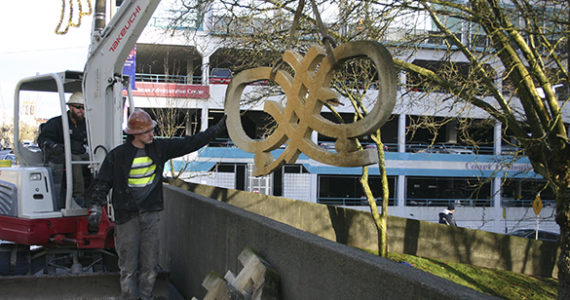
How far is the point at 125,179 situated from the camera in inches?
218

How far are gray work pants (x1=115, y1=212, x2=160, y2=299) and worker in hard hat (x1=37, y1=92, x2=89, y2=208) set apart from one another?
→ 97.6 inches

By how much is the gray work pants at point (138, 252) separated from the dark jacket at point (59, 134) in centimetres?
277

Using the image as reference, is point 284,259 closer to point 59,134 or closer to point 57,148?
point 57,148

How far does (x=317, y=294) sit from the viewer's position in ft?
11.1

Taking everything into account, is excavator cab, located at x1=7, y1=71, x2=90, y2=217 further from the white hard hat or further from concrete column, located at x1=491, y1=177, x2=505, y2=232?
concrete column, located at x1=491, y1=177, x2=505, y2=232

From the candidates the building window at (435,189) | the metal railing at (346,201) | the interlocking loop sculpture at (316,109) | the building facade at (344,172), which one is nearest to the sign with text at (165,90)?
the building facade at (344,172)

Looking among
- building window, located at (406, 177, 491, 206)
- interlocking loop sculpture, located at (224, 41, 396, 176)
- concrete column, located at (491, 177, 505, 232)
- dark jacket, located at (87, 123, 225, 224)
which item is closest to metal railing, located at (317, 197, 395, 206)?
building window, located at (406, 177, 491, 206)

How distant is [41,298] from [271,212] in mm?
8190

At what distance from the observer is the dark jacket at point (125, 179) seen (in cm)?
550

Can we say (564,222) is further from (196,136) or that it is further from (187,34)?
(187,34)

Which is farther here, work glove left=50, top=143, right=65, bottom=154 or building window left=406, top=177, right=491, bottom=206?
building window left=406, top=177, right=491, bottom=206

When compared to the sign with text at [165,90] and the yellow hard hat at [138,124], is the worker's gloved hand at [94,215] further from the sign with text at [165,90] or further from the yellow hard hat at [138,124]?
the sign with text at [165,90]

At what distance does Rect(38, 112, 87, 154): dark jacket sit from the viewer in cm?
752

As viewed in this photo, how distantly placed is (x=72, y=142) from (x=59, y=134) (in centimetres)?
27
